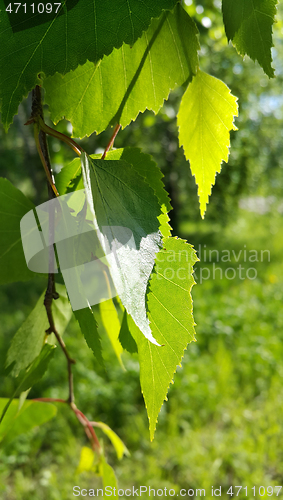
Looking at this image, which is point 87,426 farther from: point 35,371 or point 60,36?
point 60,36

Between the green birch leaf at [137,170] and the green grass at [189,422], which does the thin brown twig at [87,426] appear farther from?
the green grass at [189,422]

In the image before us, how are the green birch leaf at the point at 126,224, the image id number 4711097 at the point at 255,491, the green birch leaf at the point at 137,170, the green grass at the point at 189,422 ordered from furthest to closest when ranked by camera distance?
1. the green grass at the point at 189,422
2. the image id number 4711097 at the point at 255,491
3. the green birch leaf at the point at 137,170
4. the green birch leaf at the point at 126,224

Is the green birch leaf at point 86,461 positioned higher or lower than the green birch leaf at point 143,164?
lower

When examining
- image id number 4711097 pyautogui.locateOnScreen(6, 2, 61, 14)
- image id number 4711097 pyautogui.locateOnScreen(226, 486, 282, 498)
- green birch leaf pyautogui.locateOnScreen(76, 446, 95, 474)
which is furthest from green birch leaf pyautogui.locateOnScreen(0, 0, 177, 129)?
image id number 4711097 pyautogui.locateOnScreen(226, 486, 282, 498)

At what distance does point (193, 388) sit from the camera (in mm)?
2271

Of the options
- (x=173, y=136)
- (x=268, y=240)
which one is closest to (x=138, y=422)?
(x=173, y=136)

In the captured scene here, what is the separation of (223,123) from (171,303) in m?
0.19

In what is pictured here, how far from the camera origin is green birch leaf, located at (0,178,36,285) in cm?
35

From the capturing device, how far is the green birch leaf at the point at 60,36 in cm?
23

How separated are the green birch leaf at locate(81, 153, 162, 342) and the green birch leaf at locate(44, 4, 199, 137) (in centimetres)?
7

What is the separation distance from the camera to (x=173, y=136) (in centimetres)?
415

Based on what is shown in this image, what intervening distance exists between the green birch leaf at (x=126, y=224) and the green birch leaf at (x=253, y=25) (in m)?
0.13

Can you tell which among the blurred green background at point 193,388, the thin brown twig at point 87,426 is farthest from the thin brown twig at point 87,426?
the blurred green background at point 193,388

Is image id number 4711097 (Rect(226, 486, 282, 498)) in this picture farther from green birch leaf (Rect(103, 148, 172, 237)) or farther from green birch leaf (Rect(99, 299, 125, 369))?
green birch leaf (Rect(103, 148, 172, 237))
